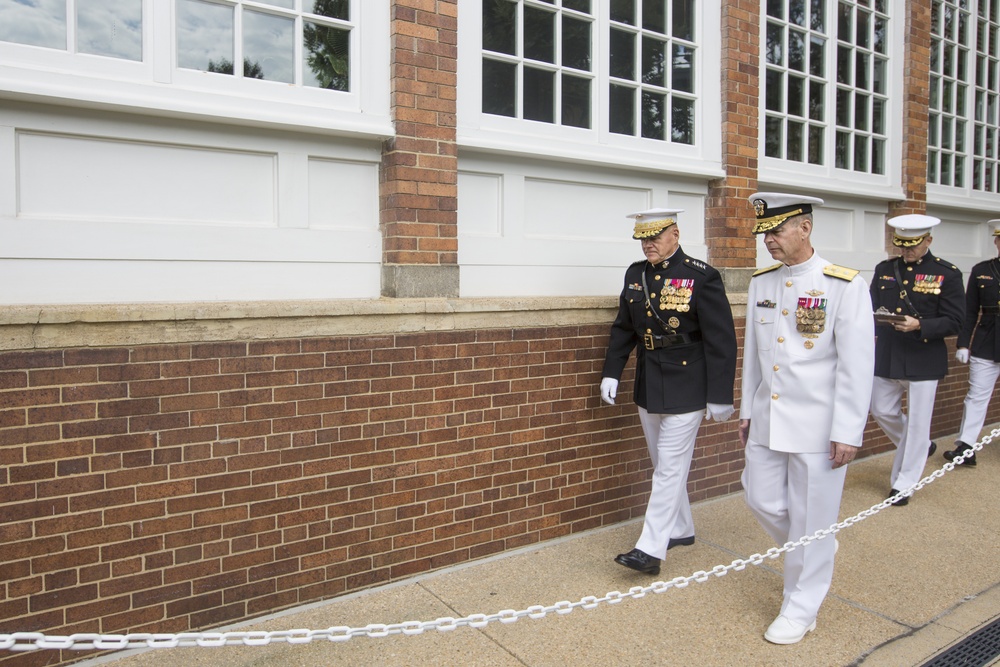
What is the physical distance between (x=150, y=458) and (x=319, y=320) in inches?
40.0

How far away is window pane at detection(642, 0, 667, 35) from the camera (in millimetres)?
6020

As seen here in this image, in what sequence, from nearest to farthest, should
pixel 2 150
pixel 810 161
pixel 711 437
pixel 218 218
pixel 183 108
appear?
pixel 2 150
pixel 183 108
pixel 218 218
pixel 711 437
pixel 810 161

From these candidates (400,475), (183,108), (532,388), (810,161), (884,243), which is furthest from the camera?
(884,243)

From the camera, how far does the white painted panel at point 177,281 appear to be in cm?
370

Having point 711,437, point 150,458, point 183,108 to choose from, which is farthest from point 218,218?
point 711,437

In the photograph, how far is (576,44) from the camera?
219 inches

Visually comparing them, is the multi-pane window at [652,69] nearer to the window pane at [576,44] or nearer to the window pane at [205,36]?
the window pane at [576,44]

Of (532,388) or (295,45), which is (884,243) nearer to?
(532,388)

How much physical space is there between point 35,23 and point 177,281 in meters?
1.28

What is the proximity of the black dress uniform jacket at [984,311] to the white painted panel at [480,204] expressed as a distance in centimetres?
451

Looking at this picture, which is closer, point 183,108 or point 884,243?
point 183,108

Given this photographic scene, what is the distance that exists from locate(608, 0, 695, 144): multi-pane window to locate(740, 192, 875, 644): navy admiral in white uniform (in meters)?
2.03

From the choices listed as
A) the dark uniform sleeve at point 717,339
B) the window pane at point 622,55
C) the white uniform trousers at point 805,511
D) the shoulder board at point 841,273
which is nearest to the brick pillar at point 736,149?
the window pane at point 622,55

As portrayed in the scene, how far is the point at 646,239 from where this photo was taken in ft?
15.7
